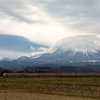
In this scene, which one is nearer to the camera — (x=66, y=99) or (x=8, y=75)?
(x=66, y=99)

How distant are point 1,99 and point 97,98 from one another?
19.6m

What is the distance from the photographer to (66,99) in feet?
98.2

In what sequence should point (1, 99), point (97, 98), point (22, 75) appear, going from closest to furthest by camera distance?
point (1, 99), point (97, 98), point (22, 75)

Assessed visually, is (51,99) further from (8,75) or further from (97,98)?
(8,75)

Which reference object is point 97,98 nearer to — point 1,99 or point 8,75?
point 1,99

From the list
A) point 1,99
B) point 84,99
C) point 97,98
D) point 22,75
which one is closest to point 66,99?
point 84,99

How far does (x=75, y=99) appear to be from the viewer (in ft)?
99.6

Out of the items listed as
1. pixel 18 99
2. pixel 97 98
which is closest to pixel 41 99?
pixel 18 99

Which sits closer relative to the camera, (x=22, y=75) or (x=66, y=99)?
(x=66, y=99)

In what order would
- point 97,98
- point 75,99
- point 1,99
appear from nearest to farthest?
point 1,99, point 75,99, point 97,98

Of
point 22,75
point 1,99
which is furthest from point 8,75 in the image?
point 1,99

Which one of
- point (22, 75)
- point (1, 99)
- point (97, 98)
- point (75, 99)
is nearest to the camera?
point (1, 99)

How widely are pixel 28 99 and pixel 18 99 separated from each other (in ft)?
6.19

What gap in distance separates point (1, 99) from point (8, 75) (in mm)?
64451
